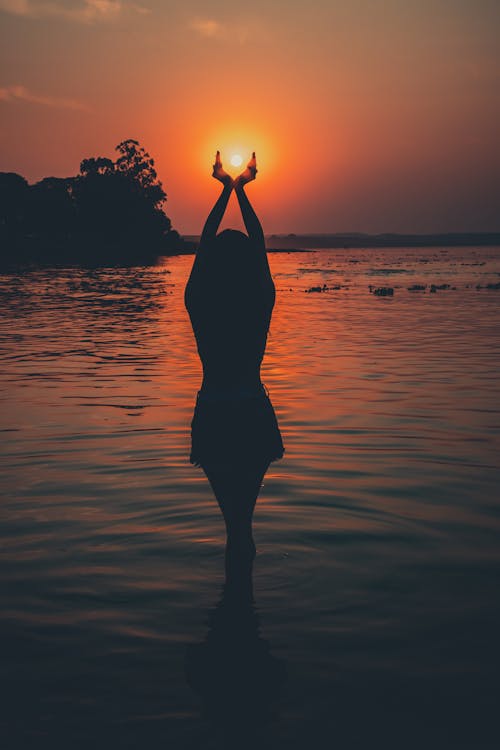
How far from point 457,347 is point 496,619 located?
1652 cm

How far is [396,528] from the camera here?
7539 millimetres

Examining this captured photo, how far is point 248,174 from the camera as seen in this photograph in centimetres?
536

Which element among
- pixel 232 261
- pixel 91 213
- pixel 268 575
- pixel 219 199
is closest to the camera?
pixel 232 261

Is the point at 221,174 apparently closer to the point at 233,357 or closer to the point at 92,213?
the point at 233,357

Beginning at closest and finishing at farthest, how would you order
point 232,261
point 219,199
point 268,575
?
point 232,261
point 219,199
point 268,575

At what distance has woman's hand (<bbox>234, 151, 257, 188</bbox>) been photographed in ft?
17.5

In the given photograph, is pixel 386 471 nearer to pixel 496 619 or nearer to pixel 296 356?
pixel 496 619

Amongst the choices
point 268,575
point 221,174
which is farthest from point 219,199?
point 268,575

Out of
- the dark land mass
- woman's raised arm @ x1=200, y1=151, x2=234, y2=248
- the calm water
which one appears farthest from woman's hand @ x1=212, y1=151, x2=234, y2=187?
the dark land mass

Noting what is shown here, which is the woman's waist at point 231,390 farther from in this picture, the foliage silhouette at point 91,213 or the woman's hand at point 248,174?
the foliage silhouette at point 91,213

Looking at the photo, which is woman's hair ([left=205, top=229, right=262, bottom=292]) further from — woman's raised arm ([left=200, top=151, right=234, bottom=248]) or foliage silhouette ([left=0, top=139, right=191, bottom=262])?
foliage silhouette ([left=0, top=139, right=191, bottom=262])

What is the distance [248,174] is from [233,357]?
1.20 m

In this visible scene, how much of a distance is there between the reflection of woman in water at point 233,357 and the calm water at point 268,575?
85cm

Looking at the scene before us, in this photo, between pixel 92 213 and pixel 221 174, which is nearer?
pixel 221 174
